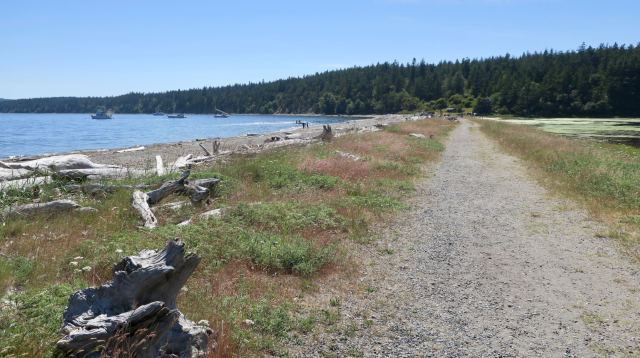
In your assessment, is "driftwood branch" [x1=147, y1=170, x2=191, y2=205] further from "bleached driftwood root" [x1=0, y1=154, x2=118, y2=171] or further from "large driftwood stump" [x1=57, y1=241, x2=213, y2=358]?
"large driftwood stump" [x1=57, y1=241, x2=213, y2=358]

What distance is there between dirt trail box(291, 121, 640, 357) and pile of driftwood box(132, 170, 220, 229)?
19.0 feet

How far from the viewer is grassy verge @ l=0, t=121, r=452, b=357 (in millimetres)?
6266

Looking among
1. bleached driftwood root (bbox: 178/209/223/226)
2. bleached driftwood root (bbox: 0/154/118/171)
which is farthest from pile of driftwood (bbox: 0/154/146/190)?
bleached driftwood root (bbox: 178/209/223/226)

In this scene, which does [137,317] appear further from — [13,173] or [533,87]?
[533,87]

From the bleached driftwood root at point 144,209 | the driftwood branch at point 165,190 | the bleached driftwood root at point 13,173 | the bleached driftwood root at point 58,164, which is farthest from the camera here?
the bleached driftwood root at point 58,164

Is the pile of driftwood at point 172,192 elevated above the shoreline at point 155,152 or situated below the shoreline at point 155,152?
above

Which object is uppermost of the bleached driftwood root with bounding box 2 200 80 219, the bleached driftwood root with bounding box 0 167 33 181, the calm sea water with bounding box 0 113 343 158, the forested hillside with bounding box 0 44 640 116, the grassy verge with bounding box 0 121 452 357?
the forested hillside with bounding box 0 44 640 116

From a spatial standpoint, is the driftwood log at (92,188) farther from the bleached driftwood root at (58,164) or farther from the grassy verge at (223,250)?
the bleached driftwood root at (58,164)

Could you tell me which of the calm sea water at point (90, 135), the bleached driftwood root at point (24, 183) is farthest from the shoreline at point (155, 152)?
the calm sea water at point (90, 135)

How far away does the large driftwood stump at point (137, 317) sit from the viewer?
4883 mm

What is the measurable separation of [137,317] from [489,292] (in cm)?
623

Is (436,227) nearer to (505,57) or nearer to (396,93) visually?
(396,93)

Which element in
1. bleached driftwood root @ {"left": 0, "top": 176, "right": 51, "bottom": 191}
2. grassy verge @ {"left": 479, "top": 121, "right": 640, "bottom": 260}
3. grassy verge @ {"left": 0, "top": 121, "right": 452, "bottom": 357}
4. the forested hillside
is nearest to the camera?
grassy verge @ {"left": 0, "top": 121, "right": 452, "bottom": 357}

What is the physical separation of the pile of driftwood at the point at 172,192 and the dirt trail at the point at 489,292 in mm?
5800
